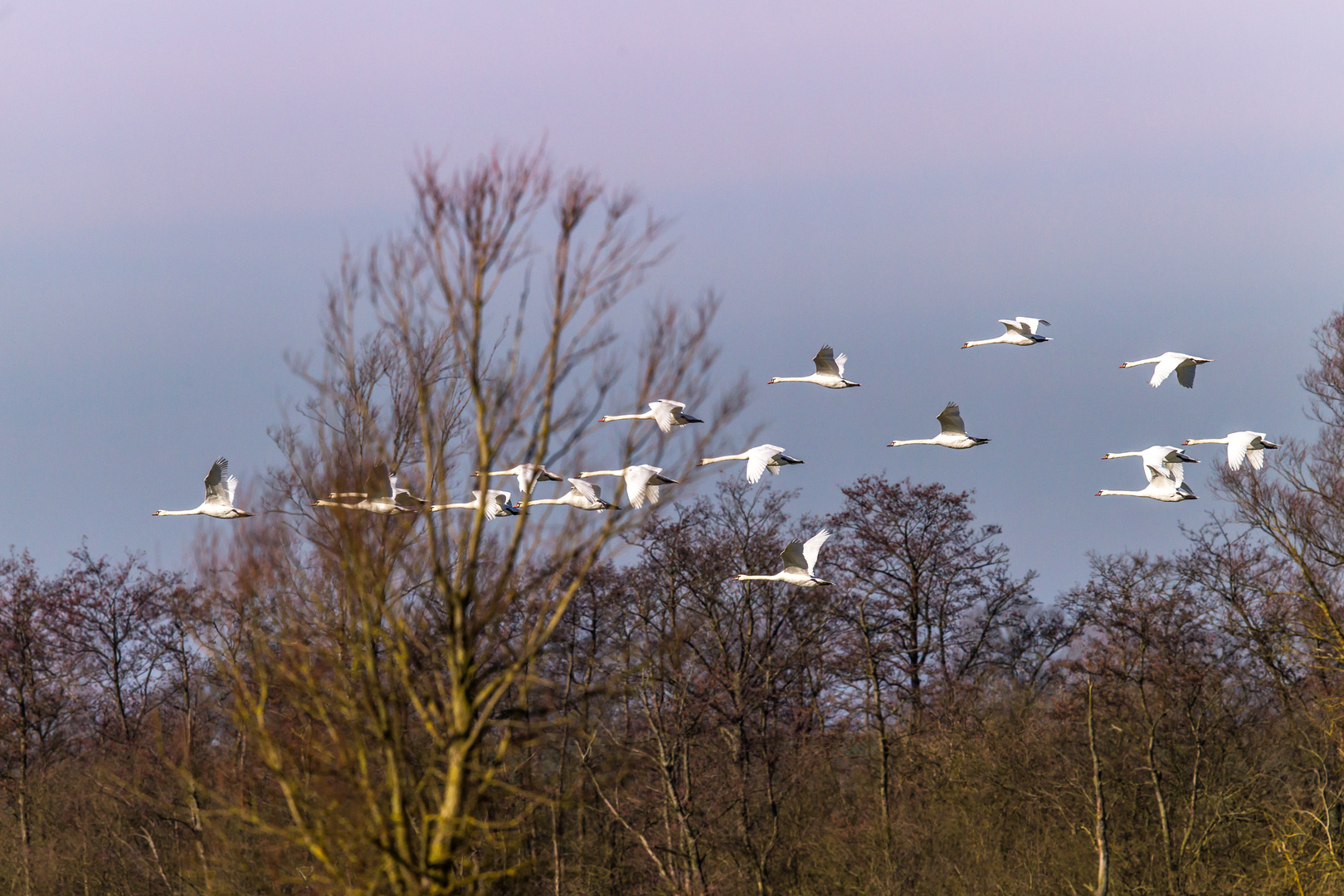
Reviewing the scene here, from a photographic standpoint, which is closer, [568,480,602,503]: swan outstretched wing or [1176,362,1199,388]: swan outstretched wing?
[568,480,602,503]: swan outstretched wing

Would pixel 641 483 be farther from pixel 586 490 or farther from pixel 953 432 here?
pixel 953 432

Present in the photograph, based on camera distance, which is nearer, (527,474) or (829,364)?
(527,474)

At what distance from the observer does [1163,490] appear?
17688 mm

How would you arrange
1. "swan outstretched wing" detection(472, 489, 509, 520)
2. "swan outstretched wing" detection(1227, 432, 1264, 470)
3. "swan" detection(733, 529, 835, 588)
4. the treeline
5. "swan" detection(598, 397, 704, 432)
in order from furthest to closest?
the treeline < "swan outstretched wing" detection(1227, 432, 1264, 470) < "swan" detection(733, 529, 835, 588) < "swan outstretched wing" detection(472, 489, 509, 520) < "swan" detection(598, 397, 704, 432)

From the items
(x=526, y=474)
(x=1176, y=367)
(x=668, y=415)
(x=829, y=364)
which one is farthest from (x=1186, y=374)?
(x=526, y=474)

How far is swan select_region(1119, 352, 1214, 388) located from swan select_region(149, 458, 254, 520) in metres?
11.1

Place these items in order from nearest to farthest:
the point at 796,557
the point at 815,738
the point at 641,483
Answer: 1. the point at 641,483
2. the point at 796,557
3. the point at 815,738

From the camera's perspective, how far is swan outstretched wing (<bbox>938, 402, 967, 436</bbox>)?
57.8 feet

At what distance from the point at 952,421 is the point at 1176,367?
295cm

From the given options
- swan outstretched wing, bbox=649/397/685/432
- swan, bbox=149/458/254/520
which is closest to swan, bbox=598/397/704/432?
swan outstretched wing, bbox=649/397/685/432

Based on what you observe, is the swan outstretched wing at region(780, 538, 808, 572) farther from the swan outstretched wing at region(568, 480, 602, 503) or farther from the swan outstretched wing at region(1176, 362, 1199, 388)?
the swan outstretched wing at region(1176, 362, 1199, 388)

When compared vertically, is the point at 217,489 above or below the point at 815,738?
above

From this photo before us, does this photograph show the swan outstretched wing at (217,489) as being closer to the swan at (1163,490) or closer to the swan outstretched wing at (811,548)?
the swan outstretched wing at (811,548)

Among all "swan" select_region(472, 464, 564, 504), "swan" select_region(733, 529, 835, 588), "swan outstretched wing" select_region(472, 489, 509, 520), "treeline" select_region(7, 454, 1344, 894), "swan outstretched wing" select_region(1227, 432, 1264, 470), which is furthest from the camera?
"treeline" select_region(7, 454, 1344, 894)
